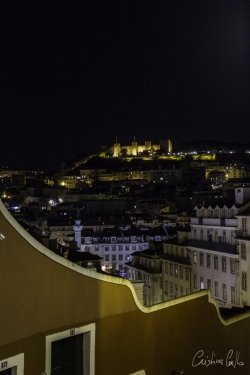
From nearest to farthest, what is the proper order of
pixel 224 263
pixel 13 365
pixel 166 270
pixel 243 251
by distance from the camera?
1. pixel 13 365
2. pixel 243 251
3. pixel 224 263
4. pixel 166 270

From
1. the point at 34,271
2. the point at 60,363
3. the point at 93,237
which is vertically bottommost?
the point at 93,237

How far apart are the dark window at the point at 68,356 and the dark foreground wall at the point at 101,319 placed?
1.04ft

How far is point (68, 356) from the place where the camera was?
9.34 metres

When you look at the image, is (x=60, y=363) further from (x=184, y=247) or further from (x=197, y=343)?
(x=184, y=247)

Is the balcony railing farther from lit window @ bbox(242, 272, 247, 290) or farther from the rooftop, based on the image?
lit window @ bbox(242, 272, 247, 290)

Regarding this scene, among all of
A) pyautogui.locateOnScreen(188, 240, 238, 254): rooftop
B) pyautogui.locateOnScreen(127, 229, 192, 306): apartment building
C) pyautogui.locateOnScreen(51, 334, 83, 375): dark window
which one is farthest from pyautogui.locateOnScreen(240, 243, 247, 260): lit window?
pyautogui.locateOnScreen(51, 334, 83, 375): dark window

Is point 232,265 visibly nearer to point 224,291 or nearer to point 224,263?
point 224,263

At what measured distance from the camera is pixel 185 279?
3797cm

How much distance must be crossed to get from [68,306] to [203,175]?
159 meters

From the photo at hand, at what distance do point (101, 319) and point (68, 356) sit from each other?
929 millimetres

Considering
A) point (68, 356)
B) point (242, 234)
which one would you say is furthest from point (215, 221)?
point (68, 356)

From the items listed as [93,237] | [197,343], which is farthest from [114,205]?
[197,343]

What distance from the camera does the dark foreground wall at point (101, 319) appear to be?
827 cm

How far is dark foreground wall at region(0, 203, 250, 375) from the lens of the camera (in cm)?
827
